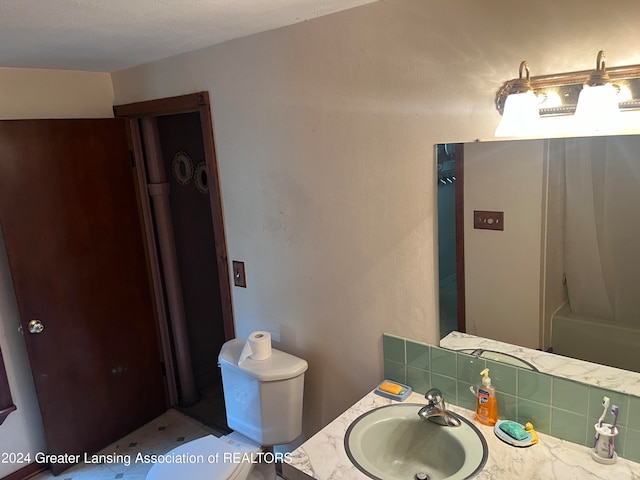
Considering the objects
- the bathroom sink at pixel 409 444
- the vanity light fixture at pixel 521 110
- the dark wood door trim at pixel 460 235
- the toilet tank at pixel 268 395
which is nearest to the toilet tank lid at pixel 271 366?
the toilet tank at pixel 268 395

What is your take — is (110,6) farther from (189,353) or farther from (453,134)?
(189,353)

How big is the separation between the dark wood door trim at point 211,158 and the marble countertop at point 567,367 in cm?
121

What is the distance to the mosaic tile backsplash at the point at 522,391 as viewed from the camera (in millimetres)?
1330

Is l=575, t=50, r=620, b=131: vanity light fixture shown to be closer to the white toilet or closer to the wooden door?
the white toilet

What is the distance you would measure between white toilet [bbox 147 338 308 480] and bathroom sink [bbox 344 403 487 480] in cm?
51

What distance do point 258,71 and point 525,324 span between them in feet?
4.65

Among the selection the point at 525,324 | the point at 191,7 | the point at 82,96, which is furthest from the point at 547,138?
the point at 82,96

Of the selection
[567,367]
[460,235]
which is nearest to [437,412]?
[567,367]

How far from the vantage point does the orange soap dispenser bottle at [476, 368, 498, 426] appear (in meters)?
1.52

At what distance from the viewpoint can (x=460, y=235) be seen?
62.5 inches

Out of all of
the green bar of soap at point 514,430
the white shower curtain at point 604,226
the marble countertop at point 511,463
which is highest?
the white shower curtain at point 604,226

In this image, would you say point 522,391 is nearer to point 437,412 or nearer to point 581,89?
point 437,412

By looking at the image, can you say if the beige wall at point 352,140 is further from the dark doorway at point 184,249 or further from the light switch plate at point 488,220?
the dark doorway at point 184,249

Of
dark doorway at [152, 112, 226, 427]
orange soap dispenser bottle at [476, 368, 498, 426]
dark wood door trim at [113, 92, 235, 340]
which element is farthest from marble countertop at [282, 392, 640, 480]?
dark doorway at [152, 112, 226, 427]
